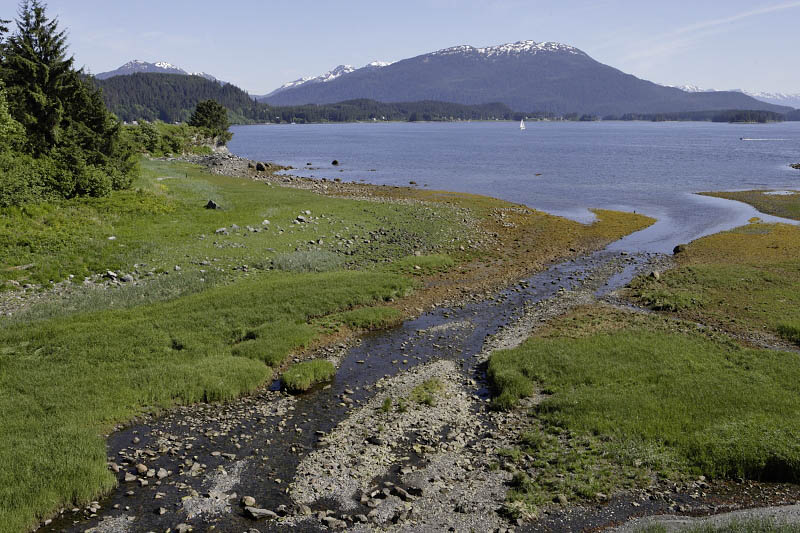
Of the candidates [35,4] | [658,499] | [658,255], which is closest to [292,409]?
[658,499]

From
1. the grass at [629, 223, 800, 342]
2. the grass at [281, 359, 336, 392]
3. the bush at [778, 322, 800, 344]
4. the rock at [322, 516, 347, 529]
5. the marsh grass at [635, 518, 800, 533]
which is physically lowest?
the rock at [322, 516, 347, 529]

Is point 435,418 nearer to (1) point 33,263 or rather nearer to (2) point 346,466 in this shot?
(2) point 346,466

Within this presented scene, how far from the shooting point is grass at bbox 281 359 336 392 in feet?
76.0

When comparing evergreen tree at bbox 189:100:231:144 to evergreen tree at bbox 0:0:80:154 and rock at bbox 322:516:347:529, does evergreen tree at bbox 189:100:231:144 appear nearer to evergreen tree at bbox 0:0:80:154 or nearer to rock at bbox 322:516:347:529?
evergreen tree at bbox 0:0:80:154

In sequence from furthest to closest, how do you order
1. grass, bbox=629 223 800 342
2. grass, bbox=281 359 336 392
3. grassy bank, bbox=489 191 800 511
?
grass, bbox=629 223 800 342
grass, bbox=281 359 336 392
grassy bank, bbox=489 191 800 511

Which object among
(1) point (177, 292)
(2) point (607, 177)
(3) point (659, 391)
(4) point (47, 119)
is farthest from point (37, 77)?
(2) point (607, 177)

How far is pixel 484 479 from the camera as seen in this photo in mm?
16859

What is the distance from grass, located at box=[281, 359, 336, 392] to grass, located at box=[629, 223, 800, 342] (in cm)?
2196

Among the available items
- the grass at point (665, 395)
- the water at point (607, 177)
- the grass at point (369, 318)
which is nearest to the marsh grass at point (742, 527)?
the grass at point (665, 395)

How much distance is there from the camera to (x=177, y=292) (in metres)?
32.7

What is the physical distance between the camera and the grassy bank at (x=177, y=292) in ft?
61.3

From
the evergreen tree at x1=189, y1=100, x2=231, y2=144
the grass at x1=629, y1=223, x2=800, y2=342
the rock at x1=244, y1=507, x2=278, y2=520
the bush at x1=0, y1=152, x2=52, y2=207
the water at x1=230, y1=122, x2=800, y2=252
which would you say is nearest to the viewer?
the rock at x1=244, y1=507, x2=278, y2=520

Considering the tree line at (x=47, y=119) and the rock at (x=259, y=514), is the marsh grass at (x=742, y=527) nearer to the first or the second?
the rock at (x=259, y=514)

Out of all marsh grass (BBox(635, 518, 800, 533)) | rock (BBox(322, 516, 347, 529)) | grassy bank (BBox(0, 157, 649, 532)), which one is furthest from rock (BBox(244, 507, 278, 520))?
marsh grass (BBox(635, 518, 800, 533))
